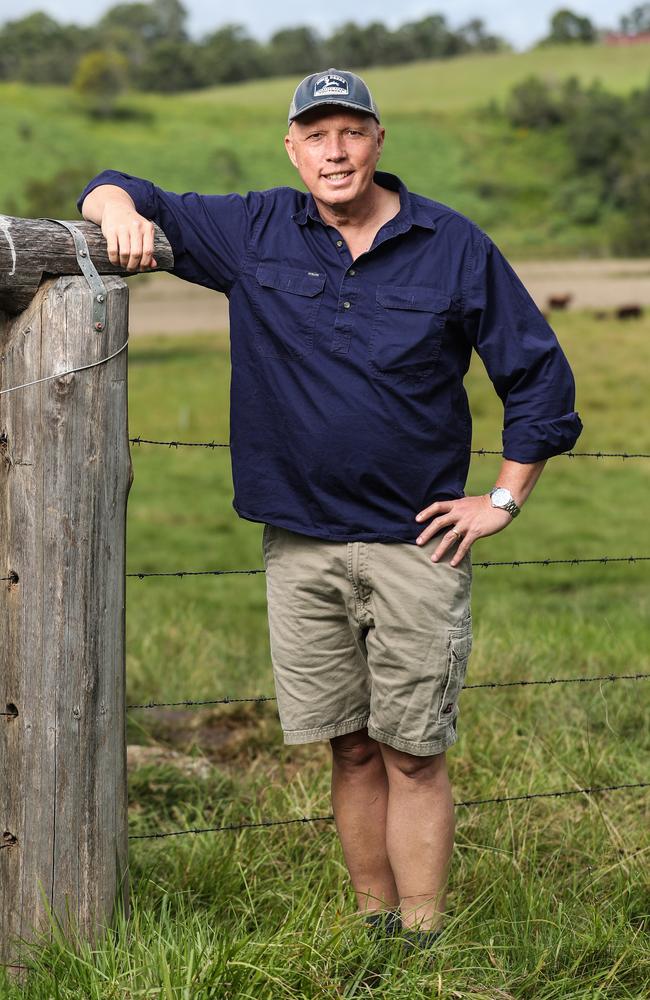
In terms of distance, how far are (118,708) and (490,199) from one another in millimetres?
53525

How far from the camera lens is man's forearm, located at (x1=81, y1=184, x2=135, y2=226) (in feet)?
9.82

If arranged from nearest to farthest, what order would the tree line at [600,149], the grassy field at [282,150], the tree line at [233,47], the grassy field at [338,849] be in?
the grassy field at [338,849]
the tree line at [600,149]
the grassy field at [282,150]
the tree line at [233,47]

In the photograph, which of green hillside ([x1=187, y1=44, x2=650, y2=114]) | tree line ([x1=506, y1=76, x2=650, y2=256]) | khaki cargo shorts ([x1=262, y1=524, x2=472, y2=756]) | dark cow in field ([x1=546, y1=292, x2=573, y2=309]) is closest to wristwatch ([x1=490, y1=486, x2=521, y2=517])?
khaki cargo shorts ([x1=262, y1=524, x2=472, y2=756])

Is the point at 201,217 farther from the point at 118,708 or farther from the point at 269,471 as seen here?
the point at 118,708

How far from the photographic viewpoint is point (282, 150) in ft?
185

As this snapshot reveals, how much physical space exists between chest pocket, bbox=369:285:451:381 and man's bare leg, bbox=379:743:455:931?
98cm

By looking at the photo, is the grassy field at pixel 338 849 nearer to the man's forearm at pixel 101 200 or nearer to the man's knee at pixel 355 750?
the man's knee at pixel 355 750

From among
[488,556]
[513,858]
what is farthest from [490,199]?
[513,858]

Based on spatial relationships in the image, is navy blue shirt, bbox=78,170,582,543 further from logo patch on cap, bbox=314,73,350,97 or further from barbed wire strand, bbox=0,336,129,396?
barbed wire strand, bbox=0,336,129,396

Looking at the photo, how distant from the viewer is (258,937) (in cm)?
288

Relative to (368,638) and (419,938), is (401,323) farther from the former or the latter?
(419,938)

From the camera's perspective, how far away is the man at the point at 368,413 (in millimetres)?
2998

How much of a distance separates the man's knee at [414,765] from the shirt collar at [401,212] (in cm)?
128

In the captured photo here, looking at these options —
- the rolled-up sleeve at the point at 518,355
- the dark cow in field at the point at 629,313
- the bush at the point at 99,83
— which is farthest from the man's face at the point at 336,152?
the bush at the point at 99,83
